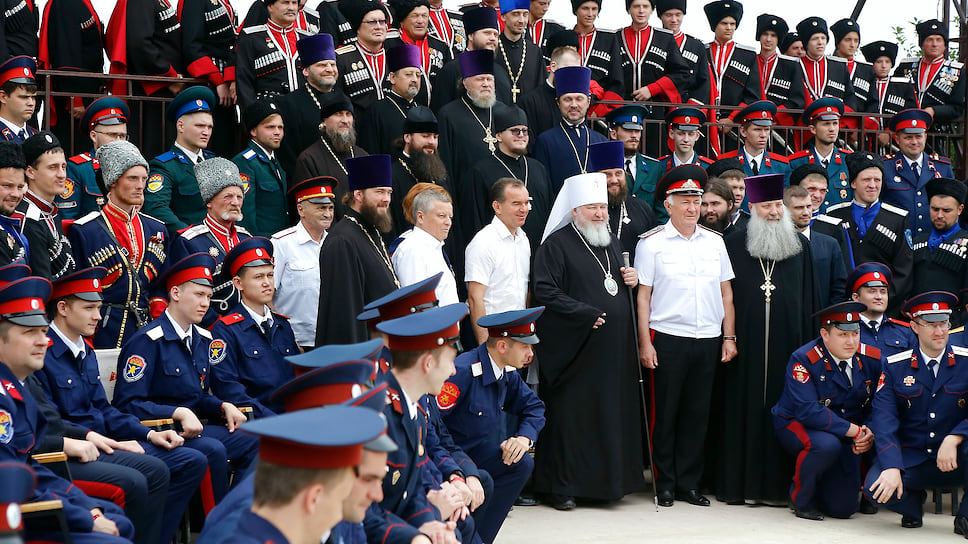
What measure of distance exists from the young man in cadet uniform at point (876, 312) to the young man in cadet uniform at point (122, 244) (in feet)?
15.2

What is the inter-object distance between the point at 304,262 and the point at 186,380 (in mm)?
1350

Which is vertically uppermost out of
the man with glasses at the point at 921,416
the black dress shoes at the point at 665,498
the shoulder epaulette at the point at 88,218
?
the shoulder epaulette at the point at 88,218

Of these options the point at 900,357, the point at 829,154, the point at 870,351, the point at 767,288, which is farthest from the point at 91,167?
the point at 829,154

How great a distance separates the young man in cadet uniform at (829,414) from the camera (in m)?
7.07

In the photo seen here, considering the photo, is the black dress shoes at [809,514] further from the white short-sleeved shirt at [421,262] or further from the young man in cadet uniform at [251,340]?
the young man in cadet uniform at [251,340]

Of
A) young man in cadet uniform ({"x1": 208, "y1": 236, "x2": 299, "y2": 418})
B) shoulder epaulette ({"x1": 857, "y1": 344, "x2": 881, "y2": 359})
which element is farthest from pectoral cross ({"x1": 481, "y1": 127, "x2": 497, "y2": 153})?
shoulder epaulette ({"x1": 857, "y1": 344, "x2": 881, "y2": 359})

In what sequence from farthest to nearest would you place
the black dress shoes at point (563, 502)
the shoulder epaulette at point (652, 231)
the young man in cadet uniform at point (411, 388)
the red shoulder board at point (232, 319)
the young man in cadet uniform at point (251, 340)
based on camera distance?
the shoulder epaulette at point (652, 231)
the black dress shoes at point (563, 502)
the red shoulder board at point (232, 319)
the young man in cadet uniform at point (251, 340)
the young man in cadet uniform at point (411, 388)

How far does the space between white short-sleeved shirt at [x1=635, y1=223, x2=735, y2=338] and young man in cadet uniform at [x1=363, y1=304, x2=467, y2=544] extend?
3.37 m

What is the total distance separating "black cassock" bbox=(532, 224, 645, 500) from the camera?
716 centimetres

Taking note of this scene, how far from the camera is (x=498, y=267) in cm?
712

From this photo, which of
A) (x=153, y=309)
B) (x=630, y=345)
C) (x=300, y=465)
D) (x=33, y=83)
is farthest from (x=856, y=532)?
(x=33, y=83)

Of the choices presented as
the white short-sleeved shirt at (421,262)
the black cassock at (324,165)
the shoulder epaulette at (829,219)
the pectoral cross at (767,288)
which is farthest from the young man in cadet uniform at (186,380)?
the shoulder epaulette at (829,219)

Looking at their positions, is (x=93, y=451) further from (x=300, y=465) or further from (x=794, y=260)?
(x=794, y=260)

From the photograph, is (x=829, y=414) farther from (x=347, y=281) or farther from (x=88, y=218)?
(x=88, y=218)
